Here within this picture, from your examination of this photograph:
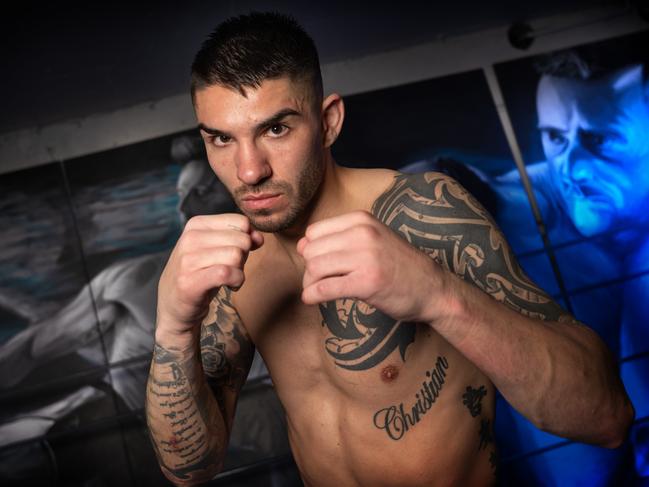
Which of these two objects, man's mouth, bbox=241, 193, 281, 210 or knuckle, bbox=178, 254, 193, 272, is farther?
man's mouth, bbox=241, 193, 281, 210

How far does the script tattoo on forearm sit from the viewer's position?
1.10 metres

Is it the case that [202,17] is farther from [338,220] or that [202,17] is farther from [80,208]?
[338,220]

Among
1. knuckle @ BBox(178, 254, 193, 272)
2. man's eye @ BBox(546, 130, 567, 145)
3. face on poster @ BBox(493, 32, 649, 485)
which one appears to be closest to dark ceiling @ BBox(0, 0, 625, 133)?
face on poster @ BBox(493, 32, 649, 485)

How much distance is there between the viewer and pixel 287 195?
117cm

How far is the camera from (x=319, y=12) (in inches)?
103

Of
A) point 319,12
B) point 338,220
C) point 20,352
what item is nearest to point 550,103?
point 319,12

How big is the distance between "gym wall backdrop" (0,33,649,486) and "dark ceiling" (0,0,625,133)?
0.83 feet

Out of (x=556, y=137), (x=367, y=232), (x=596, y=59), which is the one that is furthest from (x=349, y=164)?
(x=367, y=232)

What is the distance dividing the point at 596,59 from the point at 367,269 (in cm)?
292

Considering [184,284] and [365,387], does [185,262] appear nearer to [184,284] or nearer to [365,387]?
[184,284]

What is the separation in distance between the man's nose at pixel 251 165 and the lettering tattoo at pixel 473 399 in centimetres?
64

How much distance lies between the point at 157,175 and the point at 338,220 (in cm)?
230

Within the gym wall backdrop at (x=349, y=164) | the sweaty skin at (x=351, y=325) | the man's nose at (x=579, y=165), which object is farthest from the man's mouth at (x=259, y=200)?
the man's nose at (x=579, y=165)

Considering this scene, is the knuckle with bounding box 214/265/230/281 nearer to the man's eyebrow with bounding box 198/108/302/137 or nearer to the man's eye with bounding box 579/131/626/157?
the man's eyebrow with bounding box 198/108/302/137
